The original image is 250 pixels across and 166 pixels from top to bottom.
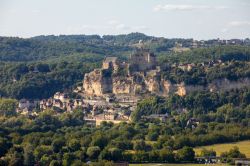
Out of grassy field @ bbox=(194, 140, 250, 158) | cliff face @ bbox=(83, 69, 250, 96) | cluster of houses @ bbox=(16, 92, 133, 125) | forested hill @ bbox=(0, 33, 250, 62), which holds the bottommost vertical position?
grassy field @ bbox=(194, 140, 250, 158)

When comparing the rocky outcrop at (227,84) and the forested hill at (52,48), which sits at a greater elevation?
the forested hill at (52,48)

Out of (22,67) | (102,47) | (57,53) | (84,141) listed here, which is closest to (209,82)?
(22,67)

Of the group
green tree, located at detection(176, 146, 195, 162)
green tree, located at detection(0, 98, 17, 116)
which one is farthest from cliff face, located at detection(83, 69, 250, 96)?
green tree, located at detection(176, 146, 195, 162)

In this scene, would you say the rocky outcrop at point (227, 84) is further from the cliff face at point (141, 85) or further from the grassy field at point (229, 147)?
the grassy field at point (229, 147)

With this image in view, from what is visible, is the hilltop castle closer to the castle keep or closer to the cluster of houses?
the castle keep

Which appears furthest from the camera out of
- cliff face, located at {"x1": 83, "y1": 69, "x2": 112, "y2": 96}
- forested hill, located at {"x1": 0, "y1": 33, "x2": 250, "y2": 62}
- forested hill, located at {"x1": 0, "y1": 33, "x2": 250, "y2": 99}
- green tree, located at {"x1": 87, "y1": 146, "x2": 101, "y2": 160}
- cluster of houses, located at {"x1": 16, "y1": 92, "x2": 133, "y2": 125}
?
forested hill, located at {"x1": 0, "y1": 33, "x2": 250, "y2": 62}

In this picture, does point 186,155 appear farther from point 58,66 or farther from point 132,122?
point 58,66

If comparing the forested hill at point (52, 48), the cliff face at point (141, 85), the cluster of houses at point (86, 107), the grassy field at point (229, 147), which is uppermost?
the forested hill at point (52, 48)

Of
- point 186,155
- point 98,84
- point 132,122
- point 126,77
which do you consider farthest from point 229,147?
point 98,84

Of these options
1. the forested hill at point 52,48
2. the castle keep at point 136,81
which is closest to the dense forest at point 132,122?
the castle keep at point 136,81
